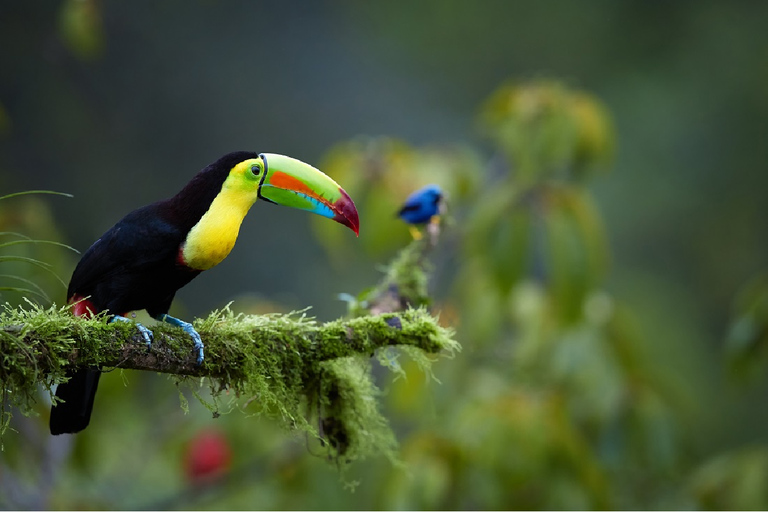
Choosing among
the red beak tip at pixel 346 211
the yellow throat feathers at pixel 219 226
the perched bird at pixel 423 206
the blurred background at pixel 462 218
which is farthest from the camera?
the blurred background at pixel 462 218

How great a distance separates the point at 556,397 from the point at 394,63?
4.12 m

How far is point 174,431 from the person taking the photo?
373 cm

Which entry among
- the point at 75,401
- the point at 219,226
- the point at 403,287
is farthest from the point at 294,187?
the point at 403,287

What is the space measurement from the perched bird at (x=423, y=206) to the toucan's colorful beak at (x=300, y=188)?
1.55ft

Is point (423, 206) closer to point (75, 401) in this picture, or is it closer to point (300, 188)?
point (300, 188)

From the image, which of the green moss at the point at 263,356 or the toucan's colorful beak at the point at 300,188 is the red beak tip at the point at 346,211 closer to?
the toucan's colorful beak at the point at 300,188

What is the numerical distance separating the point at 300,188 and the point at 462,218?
2.53 meters

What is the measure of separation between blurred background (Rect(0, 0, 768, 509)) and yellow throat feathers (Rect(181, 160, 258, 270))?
25cm

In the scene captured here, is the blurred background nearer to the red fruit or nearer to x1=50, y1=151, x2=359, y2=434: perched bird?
the red fruit

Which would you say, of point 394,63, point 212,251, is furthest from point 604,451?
point 394,63

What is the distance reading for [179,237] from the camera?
4.57 ft

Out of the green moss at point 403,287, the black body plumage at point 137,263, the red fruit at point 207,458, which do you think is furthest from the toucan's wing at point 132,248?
the red fruit at point 207,458

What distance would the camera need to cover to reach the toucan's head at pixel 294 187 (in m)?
1.43

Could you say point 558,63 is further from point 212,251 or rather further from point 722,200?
point 212,251
